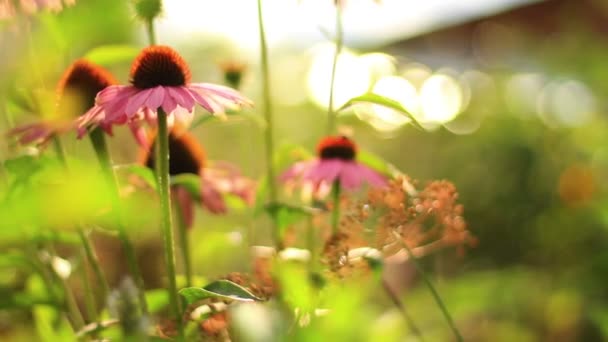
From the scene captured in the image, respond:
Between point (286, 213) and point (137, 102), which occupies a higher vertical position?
point (137, 102)

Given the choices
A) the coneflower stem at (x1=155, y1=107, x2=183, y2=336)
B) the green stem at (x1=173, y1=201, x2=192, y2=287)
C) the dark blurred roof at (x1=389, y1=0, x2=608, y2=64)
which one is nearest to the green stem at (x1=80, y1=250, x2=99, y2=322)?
the green stem at (x1=173, y1=201, x2=192, y2=287)

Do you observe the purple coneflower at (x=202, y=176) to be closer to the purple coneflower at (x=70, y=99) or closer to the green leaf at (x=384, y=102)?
the purple coneflower at (x=70, y=99)

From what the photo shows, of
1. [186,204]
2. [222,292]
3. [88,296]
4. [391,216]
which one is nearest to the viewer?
[222,292]

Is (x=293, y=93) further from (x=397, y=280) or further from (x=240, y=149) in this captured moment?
(x=397, y=280)

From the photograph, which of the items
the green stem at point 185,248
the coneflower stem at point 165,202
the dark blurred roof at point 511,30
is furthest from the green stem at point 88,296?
the dark blurred roof at point 511,30

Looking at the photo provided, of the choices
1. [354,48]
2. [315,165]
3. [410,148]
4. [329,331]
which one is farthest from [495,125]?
[329,331]

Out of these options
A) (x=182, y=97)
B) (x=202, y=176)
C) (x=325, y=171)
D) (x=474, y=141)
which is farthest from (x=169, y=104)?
(x=474, y=141)

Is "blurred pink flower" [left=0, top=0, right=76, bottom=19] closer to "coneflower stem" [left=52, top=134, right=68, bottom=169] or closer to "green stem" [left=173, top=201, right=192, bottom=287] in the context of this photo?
"coneflower stem" [left=52, top=134, right=68, bottom=169]

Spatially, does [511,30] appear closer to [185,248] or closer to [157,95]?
[185,248]
